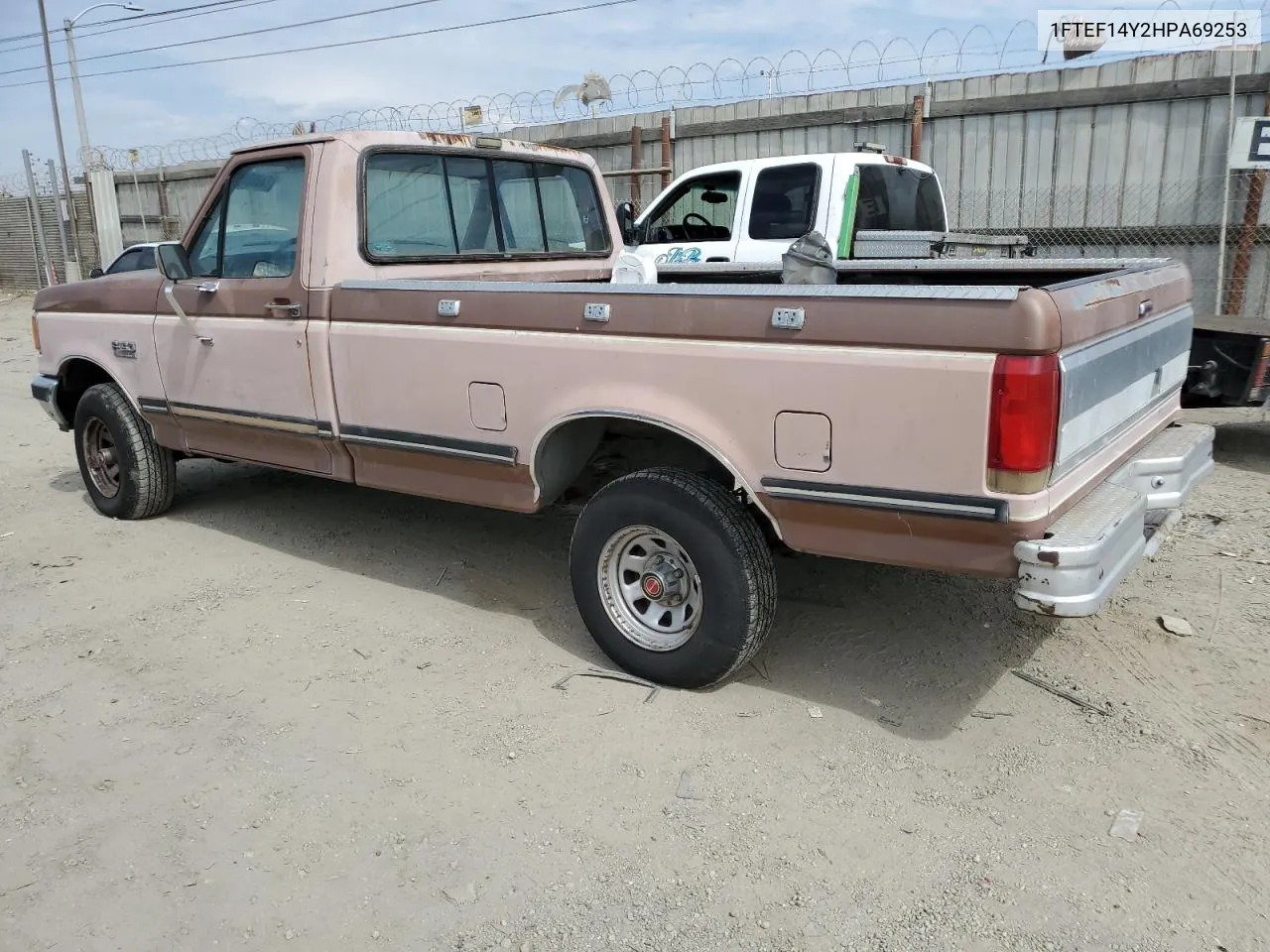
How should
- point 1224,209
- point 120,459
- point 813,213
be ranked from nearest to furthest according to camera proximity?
point 120,459
point 813,213
point 1224,209

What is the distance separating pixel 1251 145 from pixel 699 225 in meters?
4.58

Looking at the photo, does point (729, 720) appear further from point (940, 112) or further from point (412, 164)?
point (940, 112)

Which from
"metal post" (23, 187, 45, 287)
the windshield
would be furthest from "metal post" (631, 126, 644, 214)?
"metal post" (23, 187, 45, 287)

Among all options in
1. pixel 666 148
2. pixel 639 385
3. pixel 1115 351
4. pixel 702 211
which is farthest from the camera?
pixel 666 148

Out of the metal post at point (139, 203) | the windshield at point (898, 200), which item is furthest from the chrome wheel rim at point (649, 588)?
the metal post at point (139, 203)

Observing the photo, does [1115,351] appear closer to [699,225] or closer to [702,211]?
[699,225]

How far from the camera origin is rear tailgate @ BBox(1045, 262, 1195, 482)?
2838mm

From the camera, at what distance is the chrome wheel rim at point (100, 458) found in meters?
5.98

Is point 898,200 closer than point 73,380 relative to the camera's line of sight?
No

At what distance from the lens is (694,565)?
138 inches

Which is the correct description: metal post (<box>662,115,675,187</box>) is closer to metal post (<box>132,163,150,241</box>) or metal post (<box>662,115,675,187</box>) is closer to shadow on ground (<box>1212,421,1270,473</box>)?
shadow on ground (<box>1212,421,1270,473</box>)

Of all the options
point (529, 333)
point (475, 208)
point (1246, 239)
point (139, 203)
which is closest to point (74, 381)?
point (475, 208)

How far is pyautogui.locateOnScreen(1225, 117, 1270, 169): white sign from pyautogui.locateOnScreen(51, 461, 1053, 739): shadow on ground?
578cm

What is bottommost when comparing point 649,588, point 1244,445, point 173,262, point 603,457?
point 1244,445
